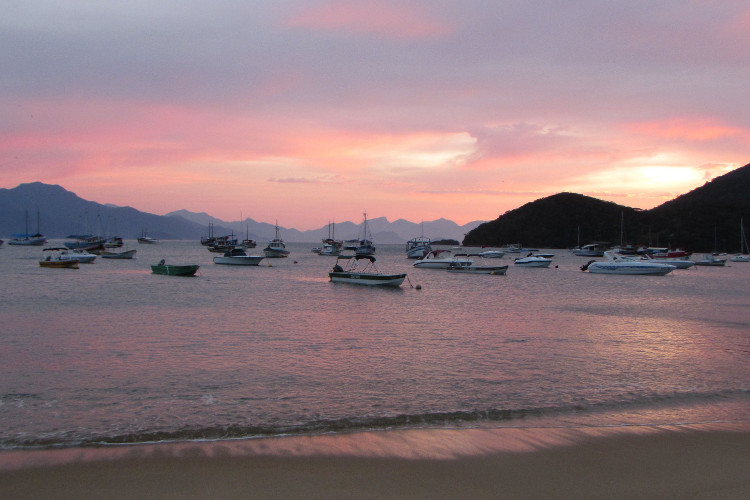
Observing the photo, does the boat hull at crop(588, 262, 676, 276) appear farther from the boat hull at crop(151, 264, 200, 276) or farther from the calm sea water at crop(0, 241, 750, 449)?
the boat hull at crop(151, 264, 200, 276)

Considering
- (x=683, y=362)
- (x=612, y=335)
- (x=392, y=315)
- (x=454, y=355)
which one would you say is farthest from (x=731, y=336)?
(x=392, y=315)

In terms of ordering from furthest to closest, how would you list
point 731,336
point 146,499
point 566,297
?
point 566,297
point 731,336
point 146,499

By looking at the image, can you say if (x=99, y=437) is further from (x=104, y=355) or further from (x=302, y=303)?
(x=302, y=303)

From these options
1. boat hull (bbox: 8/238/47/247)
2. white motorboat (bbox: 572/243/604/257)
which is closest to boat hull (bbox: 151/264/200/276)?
white motorboat (bbox: 572/243/604/257)

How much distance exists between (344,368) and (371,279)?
26.9 m

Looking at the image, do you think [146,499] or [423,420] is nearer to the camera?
[146,499]

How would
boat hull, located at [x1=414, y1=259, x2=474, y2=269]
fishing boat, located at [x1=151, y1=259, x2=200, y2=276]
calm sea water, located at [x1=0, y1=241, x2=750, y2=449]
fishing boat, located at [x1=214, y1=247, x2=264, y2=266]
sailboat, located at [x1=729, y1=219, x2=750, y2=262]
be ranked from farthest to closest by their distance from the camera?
1. sailboat, located at [x1=729, y1=219, x2=750, y2=262]
2. fishing boat, located at [x1=214, y1=247, x2=264, y2=266]
3. boat hull, located at [x1=414, y1=259, x2=474, y2=269]
4. fishing boat, located at [x1=151, y1=259, x2=200, y2=276]
5. calm sea water, located at [x1=0, y1=241, x2=750, y2=449]

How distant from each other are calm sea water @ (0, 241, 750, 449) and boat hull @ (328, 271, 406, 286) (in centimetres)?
1123

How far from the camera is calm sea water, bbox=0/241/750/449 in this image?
30.3 ft

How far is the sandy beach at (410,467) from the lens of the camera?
6340mm

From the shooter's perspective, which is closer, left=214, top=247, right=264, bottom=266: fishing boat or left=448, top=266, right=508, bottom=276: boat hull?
left=448, top=266, right=508, bottom=276: boat hull

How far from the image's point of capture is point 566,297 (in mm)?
35656

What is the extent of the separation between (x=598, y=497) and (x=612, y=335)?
1446 cm

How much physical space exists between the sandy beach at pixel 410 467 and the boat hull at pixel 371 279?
Answer: 101 feet
